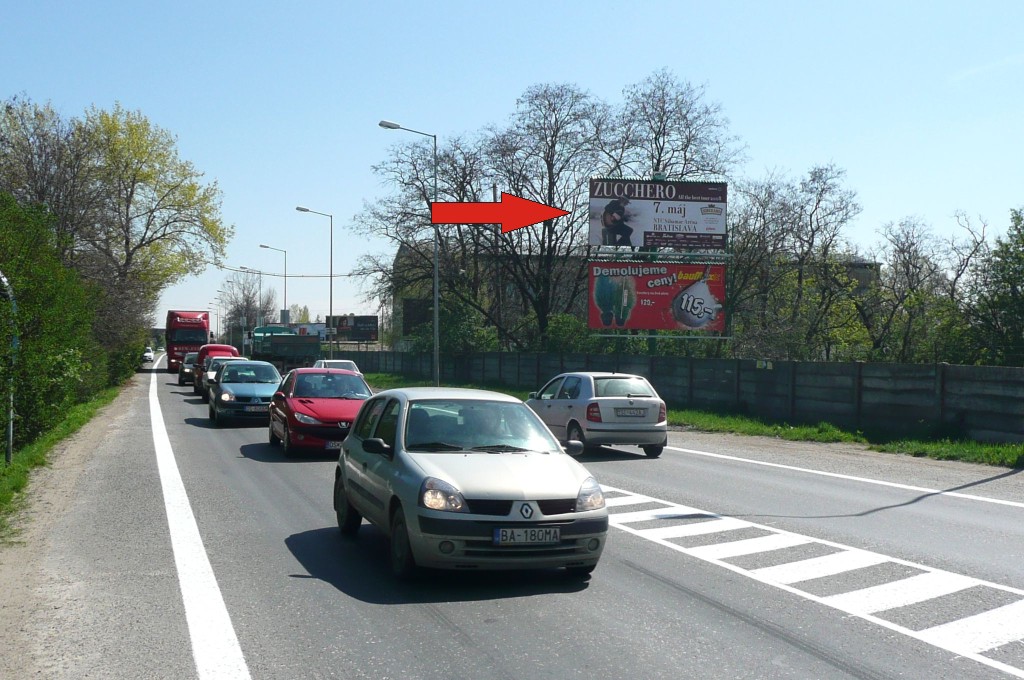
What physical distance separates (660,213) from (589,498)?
2952cm

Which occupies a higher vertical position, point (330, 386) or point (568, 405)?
Answer: point (330, 386)

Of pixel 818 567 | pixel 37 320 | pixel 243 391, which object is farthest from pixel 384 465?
pixel 243 391

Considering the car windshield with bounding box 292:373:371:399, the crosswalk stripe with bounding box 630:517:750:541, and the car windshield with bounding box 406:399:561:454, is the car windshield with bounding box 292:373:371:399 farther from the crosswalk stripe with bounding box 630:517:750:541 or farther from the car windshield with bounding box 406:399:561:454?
the car windshield with bounding box 406:399:561:454

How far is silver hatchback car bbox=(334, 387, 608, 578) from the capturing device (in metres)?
7.05

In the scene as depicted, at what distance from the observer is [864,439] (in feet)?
69.9

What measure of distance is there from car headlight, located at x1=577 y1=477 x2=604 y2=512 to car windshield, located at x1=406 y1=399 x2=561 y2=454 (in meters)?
0.86

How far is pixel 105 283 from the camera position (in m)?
36.3

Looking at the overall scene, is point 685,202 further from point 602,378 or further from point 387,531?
point 387,531

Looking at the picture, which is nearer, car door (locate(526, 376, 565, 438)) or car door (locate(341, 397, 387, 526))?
car door (locate(341, 397, 387, 526))

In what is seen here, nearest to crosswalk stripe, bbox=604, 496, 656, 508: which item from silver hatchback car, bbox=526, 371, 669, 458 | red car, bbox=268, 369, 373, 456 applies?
red car, bbox=268, 369, 373, 456

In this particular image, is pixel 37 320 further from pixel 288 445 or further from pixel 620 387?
pixel 620 387

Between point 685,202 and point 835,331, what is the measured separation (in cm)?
1910

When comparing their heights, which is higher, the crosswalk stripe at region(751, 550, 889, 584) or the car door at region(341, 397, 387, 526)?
the car door at region(341, 397, 387, 526)

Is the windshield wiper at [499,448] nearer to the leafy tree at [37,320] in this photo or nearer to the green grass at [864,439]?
the leafy tree at [37,320]
